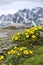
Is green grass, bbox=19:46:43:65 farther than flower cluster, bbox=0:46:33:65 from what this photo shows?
No

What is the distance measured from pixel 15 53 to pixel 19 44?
149cm

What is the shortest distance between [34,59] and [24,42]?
5.95ft

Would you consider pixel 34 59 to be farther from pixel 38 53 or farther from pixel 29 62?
pixel 38 53

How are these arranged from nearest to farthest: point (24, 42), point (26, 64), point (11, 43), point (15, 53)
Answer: point (26, 64) → point (15, 53) → point (24, 42) → point (11, 43)

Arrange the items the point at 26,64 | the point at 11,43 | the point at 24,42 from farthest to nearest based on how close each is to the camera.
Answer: the point at 11,43 < the point at 24,42 < the point at 26,64

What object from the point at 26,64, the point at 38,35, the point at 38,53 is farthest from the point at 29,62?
the point at 38,35

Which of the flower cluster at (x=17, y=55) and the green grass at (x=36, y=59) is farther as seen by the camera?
the flower cluster at (x=17, y=55)

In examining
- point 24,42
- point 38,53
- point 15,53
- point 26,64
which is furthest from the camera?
point 24,42

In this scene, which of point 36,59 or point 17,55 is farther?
point 17,55

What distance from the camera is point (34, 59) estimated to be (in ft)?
26.8

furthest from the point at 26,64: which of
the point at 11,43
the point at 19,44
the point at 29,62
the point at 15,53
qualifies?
the point at 11,43

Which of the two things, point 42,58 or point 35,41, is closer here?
point 42,58

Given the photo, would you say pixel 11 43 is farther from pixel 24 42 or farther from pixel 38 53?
pixel 38 53

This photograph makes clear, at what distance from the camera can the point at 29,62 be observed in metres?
8.05
